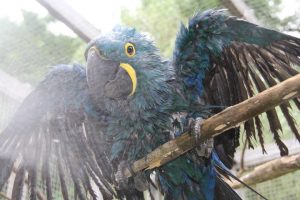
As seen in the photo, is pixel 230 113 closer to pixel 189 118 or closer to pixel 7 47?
pixel 189 118

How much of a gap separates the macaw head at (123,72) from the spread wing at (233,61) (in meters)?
0.14

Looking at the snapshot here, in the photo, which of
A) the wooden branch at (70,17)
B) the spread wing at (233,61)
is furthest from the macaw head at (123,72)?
the wooden branch at (70,17)

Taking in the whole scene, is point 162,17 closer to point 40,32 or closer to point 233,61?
point 40,32

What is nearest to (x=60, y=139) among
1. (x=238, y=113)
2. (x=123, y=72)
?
(x=123, y=72)

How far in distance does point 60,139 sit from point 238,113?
3.56 feet

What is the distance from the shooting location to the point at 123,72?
1759 mm

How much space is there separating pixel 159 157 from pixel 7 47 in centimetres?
127

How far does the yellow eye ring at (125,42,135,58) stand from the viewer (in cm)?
179

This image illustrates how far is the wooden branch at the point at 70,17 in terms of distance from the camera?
84.1 inches

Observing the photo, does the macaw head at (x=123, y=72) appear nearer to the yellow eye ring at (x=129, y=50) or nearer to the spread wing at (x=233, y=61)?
the yellow eye ring at (x=129, y=50)

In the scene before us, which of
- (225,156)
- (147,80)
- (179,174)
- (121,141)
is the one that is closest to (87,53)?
(147,80)

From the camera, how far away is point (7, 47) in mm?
2332

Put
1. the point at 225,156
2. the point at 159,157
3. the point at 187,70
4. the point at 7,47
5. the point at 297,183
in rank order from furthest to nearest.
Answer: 1. the point at 297,183
2. the point at 7,47
3. the point at 225,156
4. the point at 187,70
5. the point at 159,157

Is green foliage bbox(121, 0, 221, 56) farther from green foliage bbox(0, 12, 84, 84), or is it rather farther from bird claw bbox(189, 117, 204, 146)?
bird claw bbox(189, 117, 204, 146)
